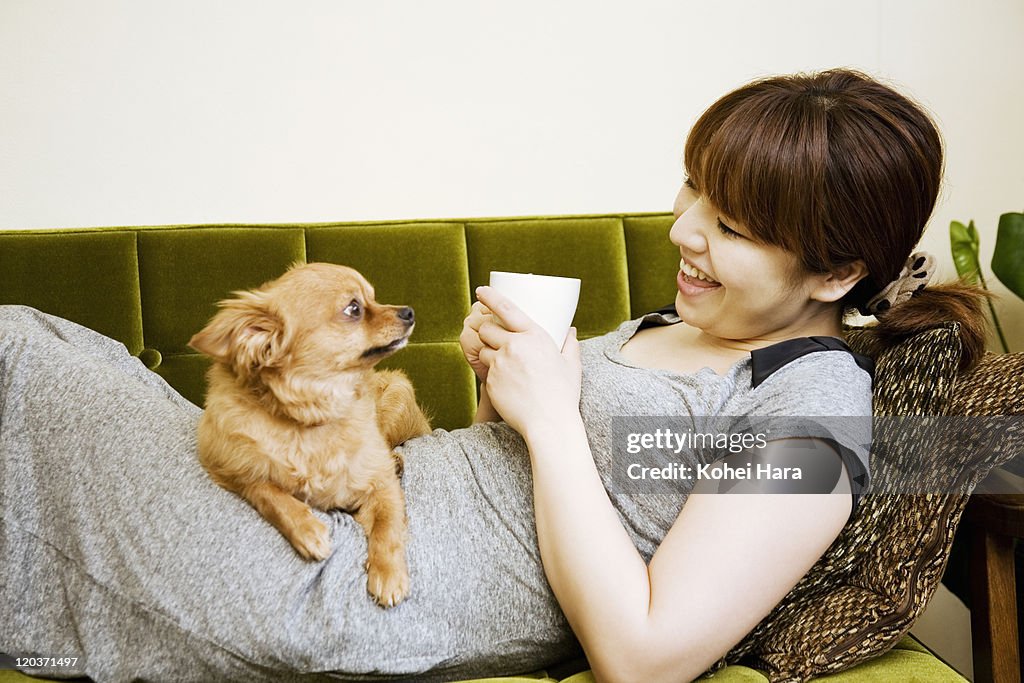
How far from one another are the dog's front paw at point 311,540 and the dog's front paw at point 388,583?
2.6 inches

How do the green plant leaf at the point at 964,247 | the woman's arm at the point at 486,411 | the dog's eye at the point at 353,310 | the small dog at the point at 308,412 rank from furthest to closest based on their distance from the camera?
the green plant leaf at the point at 964,247
the woman's arm at the point at 486,411
the dog's eye at the point at 353,310
the small dog at the point at 308,412

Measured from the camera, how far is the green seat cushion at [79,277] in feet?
5.86

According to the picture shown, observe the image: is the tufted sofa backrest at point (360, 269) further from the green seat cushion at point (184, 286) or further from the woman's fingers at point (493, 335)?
the woman's fingers at point (493, 335)

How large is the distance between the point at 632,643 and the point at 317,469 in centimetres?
49

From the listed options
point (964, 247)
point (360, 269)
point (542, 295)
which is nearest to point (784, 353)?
point (542, 295)

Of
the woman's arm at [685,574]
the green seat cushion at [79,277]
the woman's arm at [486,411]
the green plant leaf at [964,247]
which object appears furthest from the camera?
the green plant leaf at [964,247]

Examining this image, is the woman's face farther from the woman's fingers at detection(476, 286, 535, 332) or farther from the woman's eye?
the woman's fingers at detection(476, 286, 535, 332)

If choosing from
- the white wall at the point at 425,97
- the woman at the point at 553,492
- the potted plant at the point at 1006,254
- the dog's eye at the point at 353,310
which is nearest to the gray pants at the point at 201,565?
the woman at the point at 553,492

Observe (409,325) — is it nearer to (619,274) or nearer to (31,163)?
(619,274)

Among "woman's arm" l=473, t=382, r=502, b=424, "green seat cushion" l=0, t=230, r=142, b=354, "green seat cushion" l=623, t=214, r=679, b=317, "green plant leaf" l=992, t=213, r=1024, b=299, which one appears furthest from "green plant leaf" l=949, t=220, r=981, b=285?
"green seat cushion" l=0, t=230, r=142, b=354

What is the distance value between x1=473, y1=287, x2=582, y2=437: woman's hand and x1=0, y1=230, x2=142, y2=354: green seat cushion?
43.1 inches

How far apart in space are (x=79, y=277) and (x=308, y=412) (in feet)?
3.39

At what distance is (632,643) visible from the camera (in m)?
0.90

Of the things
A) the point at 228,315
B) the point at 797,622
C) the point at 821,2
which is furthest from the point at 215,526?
the point at 821,2
